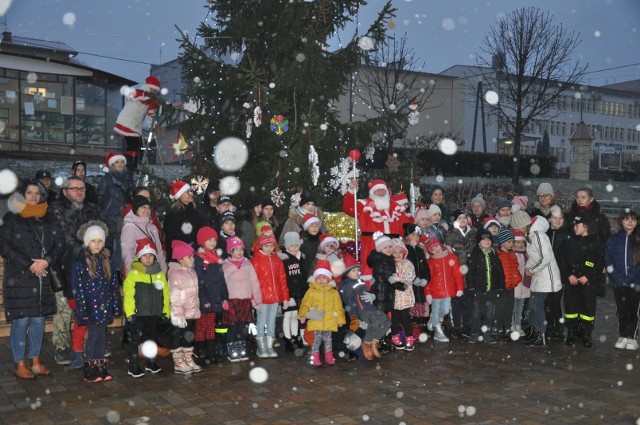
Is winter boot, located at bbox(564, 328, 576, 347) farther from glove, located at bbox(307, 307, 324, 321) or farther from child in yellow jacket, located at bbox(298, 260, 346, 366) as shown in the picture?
glove, located at bbox(307, 307, 324, 321)

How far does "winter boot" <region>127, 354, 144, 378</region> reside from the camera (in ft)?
22.9

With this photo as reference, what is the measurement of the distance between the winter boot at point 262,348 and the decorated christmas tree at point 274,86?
10.3 ft

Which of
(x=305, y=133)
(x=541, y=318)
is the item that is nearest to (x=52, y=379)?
(x=305, y=133)

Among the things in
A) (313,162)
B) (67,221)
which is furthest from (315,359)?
(313,162)

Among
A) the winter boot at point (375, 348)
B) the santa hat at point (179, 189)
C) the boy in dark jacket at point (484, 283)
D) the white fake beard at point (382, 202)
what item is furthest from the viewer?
the white fake beard at point (382, 202)

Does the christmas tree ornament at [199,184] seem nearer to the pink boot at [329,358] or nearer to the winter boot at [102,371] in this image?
the pink boot at [329,358]

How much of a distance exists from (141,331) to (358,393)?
2.50 meters

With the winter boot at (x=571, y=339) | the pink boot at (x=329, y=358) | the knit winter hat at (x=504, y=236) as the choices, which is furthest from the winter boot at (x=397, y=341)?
the winter boot at (x=571, y=339)

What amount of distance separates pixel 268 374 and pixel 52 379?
230cm

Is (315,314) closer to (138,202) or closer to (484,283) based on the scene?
(138,202)

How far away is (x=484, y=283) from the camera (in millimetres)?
8906

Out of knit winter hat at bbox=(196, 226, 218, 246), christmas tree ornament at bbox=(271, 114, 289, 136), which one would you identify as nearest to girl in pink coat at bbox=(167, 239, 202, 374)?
knit winter hat at bbox=(196, 226, 218, 246)

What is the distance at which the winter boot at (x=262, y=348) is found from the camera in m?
7.93

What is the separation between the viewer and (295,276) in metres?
8.36
